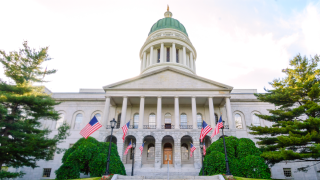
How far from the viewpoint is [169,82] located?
2462cm

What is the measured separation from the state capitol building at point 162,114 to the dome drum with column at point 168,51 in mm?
9126

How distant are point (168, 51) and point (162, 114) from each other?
1504 centimetres

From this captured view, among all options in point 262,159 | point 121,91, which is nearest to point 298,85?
point 262,159

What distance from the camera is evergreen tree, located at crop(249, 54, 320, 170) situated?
12.9 metres

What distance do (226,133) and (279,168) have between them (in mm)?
8270

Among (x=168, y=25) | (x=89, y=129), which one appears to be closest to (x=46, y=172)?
(x=89, y=129)

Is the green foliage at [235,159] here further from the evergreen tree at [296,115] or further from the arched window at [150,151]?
the arched window at [150,151]

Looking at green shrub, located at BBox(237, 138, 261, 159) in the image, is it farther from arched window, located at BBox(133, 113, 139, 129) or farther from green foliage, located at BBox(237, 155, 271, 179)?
arched window, located at BBox(133, 113, 139, 129)

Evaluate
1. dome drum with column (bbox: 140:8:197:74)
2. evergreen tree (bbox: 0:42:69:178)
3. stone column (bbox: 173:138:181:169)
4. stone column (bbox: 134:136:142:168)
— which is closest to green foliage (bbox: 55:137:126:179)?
evergreen tree (bbox: 0:42:69:178)

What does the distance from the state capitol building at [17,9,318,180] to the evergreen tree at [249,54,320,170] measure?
681cm

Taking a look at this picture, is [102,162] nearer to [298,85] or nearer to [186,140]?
[186,140]

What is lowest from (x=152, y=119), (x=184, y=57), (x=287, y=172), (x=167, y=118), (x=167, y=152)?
(x=287, y=172)

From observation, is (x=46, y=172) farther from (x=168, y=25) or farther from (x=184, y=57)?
(x=168, y=25)

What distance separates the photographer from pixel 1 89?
14617mm
